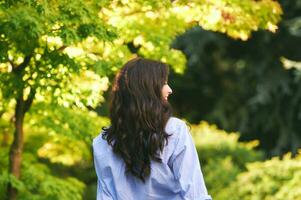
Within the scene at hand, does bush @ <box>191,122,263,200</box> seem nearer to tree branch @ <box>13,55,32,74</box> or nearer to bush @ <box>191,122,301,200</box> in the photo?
bush @ <box>191,122,301,200</box>

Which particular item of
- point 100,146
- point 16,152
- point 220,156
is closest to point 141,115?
point 100,146

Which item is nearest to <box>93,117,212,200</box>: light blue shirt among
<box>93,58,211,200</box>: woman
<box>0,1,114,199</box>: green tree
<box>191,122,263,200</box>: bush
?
<box>93,58,211,200</box>: woman

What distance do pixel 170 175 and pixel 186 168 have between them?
0.09 m

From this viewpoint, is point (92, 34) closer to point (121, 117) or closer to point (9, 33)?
point (9, 33)

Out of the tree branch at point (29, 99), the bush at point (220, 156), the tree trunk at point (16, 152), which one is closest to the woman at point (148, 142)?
the tree branch at point (29, 99)

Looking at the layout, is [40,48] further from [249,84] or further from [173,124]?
[249,84]

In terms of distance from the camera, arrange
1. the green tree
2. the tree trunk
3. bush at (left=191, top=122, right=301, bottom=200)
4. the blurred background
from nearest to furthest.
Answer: the green tree
the blurred background
the tree trunk
bush at (left=191, top=122, right=301, bottom=200)

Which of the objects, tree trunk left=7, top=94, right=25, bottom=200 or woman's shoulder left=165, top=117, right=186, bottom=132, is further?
tree trunk left=7, top=94, right=25, bottom=200

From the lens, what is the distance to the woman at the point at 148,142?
3.41 m

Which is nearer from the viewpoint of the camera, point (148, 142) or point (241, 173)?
point (148, 142)

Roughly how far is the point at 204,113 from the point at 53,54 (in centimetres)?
1175

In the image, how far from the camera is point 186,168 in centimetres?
A: 341

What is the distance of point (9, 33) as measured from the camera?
5164 millimetres

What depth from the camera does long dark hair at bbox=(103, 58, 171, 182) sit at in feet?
11.2
